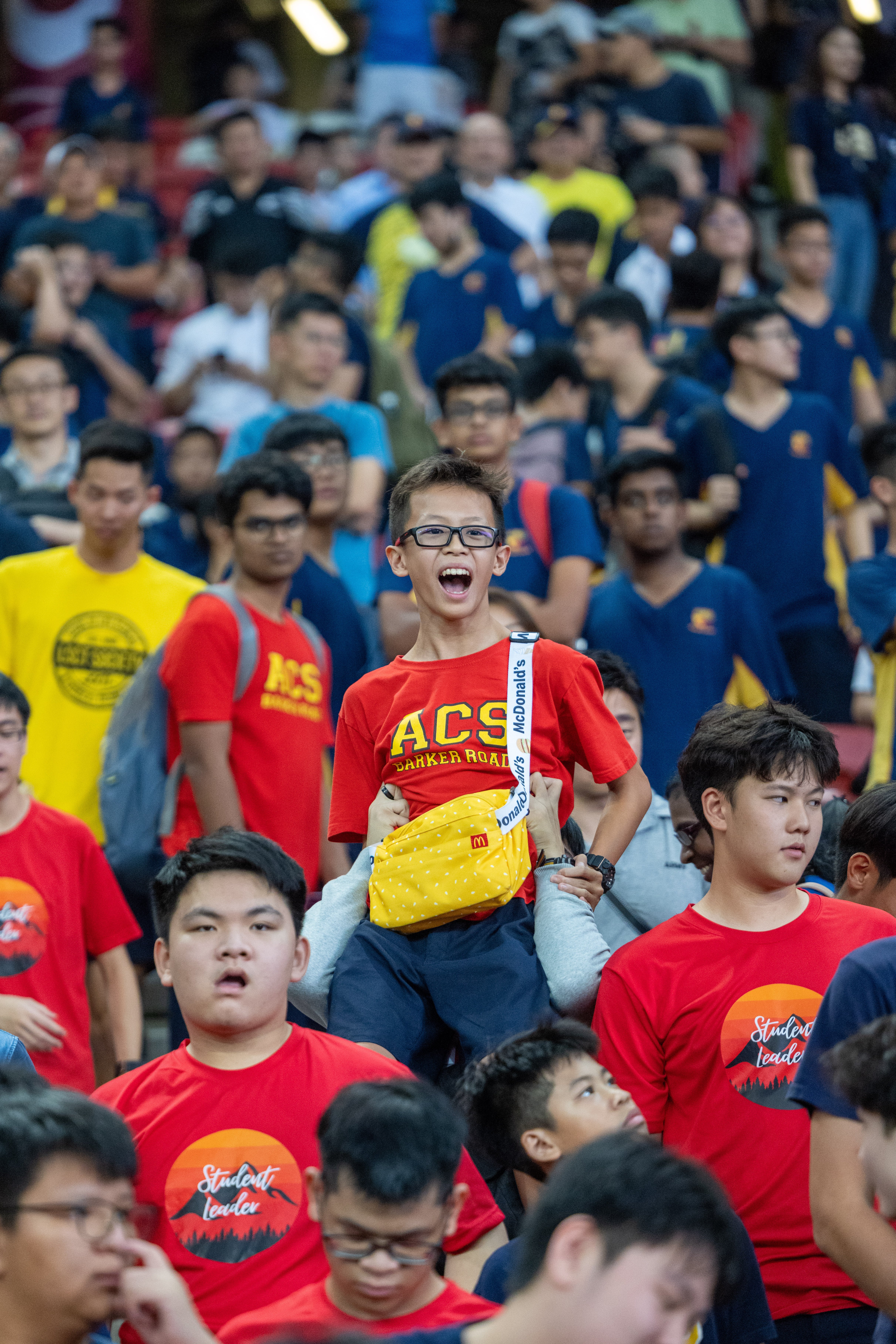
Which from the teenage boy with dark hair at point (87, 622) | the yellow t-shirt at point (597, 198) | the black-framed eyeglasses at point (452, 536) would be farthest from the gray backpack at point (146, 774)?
the yellow t-shirt at point (597, 198)

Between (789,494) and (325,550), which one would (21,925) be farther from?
(789,494)

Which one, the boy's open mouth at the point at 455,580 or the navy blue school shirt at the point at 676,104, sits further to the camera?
the navy blue school shirt at the point at 676,104

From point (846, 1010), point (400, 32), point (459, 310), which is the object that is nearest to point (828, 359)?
point (459, 310)

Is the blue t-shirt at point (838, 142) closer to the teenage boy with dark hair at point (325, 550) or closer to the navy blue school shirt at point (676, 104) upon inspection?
the navy blue school shirt at point (676, 104)

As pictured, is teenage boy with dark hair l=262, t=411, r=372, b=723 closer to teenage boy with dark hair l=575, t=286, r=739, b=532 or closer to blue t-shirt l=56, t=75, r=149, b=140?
teenage boy with dark hair l=575, t=286, r=739, b=532

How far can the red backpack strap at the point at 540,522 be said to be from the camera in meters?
6.03

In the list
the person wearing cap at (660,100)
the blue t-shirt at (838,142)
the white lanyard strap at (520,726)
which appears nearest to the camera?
the white lanyard strap at (520,726)

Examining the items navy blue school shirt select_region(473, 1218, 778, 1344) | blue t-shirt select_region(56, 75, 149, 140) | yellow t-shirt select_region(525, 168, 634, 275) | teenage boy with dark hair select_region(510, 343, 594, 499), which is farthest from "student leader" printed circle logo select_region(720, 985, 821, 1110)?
blue t-shirt select_region(56, 75, 149, 140)

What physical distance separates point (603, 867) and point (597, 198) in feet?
29.3

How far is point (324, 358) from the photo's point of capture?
293 inches

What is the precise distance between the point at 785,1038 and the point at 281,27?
16.5 m

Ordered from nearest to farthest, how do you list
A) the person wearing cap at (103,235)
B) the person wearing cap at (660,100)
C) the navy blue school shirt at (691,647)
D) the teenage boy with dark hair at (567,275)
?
1. the navy blue school shirt at (691,647)
2. the teenage boy with dark hair at (567,275)
3. the person wearing cap at (103,235)
4. the person wearing cap at (660,100)

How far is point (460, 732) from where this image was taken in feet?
12.9

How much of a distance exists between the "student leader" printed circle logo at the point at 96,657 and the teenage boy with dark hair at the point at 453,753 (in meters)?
1.85
